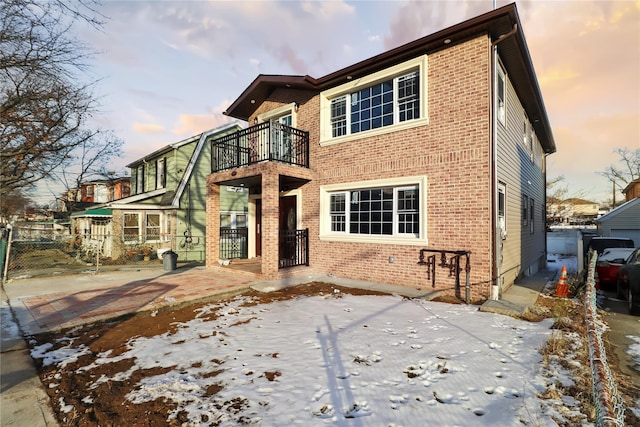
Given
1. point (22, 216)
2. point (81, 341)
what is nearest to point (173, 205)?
point (81, 341)

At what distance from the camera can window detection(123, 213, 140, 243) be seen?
16.1 meters

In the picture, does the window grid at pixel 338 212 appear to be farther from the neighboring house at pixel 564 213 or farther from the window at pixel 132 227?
the neighboring house at pixel 564 213

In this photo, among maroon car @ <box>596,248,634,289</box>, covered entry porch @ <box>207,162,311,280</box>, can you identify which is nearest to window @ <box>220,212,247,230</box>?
covered entry porch @ <box>207,162,311,280</box>

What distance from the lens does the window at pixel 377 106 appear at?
27.2ft

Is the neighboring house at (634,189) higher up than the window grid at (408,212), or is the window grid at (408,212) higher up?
the neighboring house at (634,189)

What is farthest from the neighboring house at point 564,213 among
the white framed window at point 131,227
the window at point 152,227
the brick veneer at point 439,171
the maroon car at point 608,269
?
the white framed window at point 131,227

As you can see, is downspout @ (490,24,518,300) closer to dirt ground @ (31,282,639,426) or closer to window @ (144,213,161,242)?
dirt ground @ (31,282,639,426)

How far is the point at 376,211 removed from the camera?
29.0ft

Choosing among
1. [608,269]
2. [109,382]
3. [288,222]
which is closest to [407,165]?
[288,222]

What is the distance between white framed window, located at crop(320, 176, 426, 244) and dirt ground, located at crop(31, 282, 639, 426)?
336cm

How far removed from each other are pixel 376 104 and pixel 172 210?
12.8 metres

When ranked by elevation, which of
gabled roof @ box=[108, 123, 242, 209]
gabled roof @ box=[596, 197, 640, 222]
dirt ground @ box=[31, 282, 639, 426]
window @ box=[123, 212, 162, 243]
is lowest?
dirt ground @ box=[31, 282, 639, 426]

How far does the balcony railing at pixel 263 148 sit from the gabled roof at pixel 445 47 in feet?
5.16

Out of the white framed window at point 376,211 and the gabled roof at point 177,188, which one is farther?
the gabled roof at point 177,188
